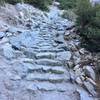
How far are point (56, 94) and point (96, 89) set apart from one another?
1042 mm

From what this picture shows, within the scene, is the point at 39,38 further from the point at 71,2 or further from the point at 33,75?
the point at 71,2

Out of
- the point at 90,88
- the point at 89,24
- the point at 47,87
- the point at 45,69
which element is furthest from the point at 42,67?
the point at 89,24

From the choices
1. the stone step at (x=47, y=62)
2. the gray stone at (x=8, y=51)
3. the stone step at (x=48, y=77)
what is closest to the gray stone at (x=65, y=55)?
the stone step at (x=47, y=62)

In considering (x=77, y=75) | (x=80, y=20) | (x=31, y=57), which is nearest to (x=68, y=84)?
(x=77, y=75)

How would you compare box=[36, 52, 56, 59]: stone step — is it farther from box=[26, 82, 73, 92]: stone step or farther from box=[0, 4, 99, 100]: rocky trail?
box=[26, 82, 73, 92]: stone step

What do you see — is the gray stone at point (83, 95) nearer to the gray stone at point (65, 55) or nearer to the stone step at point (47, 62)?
the stone step at point (47, 62)

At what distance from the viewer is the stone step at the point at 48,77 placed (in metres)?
6.59

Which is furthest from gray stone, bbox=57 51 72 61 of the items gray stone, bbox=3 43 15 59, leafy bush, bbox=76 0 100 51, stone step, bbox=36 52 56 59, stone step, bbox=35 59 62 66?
gray stone, bbox=3 43 15 59

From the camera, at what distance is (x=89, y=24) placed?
9.14 metres

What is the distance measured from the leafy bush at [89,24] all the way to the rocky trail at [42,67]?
324 millimetres

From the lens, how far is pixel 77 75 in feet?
23.1

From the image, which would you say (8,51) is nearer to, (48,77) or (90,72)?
(48,77)

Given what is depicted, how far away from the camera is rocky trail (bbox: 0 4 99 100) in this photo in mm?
6125

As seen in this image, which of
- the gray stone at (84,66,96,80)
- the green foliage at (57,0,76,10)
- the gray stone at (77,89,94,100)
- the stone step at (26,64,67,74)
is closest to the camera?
the gray stone at (77,89,94,100)
